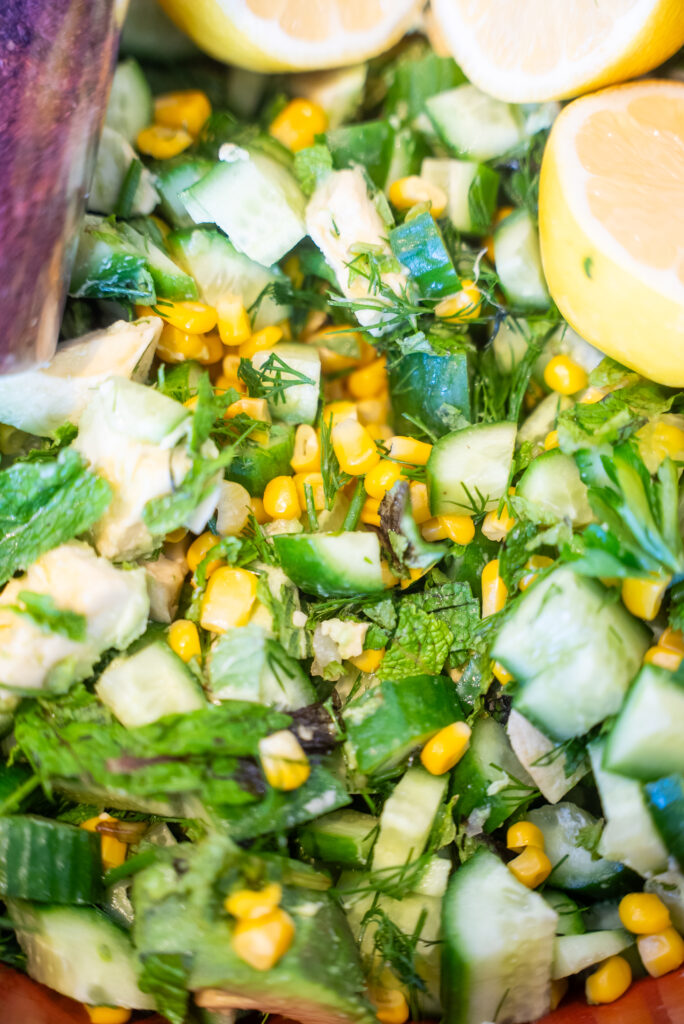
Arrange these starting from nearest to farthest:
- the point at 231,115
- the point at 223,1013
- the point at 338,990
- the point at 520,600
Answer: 1. the point at 338,990
2. the point at 223,1013
3. the point at 520,600
4. the point at 231,115

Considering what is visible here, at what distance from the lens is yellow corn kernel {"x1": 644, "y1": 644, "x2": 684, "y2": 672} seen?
2.03 m

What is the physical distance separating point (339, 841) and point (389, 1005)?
45 centimetres

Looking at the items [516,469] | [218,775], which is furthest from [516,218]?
[218,775]

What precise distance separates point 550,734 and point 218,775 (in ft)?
2.92

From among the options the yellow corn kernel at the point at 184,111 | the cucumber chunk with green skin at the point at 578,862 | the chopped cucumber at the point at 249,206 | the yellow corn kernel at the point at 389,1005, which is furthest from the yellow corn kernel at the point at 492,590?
the yellow corn kernel at the point at 184,111

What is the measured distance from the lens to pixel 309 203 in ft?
8.90

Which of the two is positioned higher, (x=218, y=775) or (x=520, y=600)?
(x=520, y=600)

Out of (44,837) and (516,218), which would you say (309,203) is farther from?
(44,837)

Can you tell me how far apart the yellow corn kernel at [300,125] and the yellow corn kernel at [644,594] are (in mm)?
1908

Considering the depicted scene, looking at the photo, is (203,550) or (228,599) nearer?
(228,599)

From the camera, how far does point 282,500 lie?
2.45 m

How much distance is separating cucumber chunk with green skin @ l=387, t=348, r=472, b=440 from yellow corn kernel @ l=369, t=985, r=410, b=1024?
1.65 m

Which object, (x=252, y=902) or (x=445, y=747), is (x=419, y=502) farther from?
(x=252, y=902)

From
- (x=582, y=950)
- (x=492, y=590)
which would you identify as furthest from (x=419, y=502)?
(x=582, y=950)
